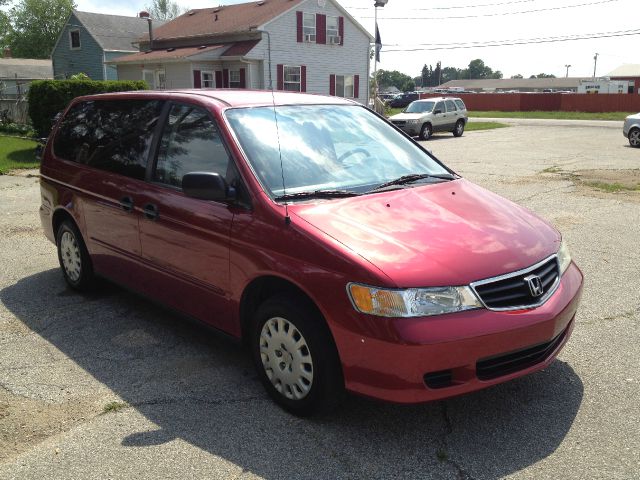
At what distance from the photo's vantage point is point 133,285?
4.89 metres

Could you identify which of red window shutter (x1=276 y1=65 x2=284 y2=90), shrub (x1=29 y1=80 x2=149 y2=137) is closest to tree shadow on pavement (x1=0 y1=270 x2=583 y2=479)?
shrub (x1=29 y1=80 x2=149 y2=137)

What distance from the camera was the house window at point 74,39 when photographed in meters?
41.5

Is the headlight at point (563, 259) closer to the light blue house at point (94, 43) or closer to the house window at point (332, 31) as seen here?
the house window at point (332, 31)

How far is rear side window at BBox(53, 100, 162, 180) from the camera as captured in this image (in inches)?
185

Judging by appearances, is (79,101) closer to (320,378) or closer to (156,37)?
(320,378)

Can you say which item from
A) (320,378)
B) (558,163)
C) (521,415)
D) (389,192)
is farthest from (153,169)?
(558,163)

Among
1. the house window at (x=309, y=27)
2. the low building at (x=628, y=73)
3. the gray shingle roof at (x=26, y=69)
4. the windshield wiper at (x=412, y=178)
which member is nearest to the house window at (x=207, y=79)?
the house window at (x=309, y=27)

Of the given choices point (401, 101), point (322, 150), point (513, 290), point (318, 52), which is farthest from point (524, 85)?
point (513, 290)

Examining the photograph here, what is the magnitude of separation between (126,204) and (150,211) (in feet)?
1.20

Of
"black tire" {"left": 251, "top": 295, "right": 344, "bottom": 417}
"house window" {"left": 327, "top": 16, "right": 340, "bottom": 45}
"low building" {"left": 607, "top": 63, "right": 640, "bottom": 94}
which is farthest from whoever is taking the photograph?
"low building" {"left": 607, "top": 63, "right": 640, "bottom": 94}

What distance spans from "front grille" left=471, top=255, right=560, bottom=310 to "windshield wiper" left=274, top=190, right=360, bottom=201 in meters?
1.06

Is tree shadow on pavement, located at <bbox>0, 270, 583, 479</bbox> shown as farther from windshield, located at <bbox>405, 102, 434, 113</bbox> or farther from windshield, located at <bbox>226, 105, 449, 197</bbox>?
windshield, located at <bbox>405, 102, 434, 113</bbox>

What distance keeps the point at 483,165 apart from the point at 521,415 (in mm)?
12838

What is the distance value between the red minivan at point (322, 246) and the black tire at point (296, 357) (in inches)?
0.4
